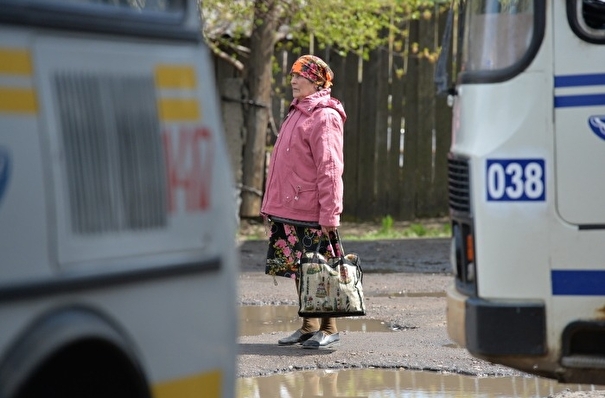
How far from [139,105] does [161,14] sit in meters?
0.36

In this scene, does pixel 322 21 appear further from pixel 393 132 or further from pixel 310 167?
pixel 310 167

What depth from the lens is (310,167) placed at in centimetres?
837

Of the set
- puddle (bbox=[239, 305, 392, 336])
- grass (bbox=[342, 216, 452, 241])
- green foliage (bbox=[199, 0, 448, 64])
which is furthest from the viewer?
grass (bbox=[342, 216, 452, 241])

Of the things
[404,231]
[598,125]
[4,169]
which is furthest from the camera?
[404,231]

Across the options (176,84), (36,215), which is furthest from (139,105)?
(36,215)

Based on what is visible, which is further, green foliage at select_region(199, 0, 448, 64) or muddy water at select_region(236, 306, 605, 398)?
green foliage at select_region(199, 0, 448, 64)

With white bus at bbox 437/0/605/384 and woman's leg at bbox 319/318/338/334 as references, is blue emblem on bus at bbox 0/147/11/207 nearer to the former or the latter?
white bus at bbox 437/0/605/384

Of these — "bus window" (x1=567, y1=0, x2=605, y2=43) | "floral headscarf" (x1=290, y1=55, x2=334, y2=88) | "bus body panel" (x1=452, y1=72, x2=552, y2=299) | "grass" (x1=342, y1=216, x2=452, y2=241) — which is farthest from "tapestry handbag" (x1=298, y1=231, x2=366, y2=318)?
"grass" (x1=342, y1=216, x2=452, y2=241)

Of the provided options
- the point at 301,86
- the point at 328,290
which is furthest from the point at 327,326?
the point at 301,86

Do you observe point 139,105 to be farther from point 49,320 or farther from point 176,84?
point 49,320

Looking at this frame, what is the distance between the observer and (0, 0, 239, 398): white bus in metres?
3.30

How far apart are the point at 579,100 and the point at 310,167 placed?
3215mm

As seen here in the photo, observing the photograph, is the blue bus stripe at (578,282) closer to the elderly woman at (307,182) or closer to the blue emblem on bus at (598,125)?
A: the blue emblem on bus at (598,125)

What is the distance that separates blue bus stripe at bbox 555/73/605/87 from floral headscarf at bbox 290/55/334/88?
3234 millimetres
